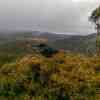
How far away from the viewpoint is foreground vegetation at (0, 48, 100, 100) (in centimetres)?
1614

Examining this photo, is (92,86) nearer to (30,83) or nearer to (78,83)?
(78,83)

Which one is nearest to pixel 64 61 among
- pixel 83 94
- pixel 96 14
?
pixel 83 94

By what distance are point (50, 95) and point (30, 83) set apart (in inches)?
48.9

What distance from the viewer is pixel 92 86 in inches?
653

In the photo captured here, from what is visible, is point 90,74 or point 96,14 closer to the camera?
point 90,74

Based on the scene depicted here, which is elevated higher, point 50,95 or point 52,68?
point 52,68

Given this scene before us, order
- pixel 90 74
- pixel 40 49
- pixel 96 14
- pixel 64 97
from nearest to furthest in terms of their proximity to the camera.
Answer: pixel 64 97
pixel 90 74
pixel 40 49
pixel 96 14

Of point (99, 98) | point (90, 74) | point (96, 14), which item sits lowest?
point (99, 98)

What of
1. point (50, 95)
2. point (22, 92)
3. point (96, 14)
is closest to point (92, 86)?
point (50, 95)

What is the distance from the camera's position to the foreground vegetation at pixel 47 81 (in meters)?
16.1

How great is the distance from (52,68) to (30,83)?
4.52 ft

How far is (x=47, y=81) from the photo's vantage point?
16562 millimetres

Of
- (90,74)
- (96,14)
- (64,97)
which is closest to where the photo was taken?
(64,97)

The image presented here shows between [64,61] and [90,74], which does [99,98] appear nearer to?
[90,74]
